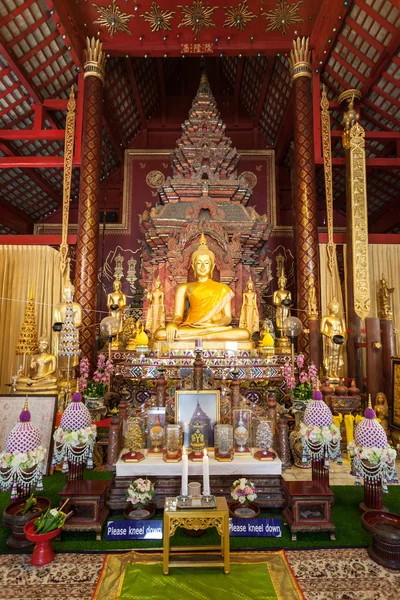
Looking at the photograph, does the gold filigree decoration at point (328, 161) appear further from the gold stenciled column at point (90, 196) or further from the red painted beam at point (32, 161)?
the red painted beam at point (32, 161)

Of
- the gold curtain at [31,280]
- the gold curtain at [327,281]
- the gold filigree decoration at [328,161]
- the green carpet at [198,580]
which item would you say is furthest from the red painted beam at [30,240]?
the green carpet at [198,580]

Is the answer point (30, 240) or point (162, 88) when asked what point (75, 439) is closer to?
point (30, 240)

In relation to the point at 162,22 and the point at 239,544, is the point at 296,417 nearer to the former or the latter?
the point at 239,544

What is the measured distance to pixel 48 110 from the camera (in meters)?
8.91

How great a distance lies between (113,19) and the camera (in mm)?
8039

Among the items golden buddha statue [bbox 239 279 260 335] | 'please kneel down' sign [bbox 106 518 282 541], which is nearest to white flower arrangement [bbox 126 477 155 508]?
'please kneel down' sign [bbox 106 518 282 541]

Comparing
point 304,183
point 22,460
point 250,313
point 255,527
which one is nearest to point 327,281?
point 250,313

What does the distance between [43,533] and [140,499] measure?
29.6 inches

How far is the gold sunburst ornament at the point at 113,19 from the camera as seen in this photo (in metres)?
7.92

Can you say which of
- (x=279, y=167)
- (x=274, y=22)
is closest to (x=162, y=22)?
(x=274, y=22)

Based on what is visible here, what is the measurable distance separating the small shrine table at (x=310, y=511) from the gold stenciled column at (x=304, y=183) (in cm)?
435

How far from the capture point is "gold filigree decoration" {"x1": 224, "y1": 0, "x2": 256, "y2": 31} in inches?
315

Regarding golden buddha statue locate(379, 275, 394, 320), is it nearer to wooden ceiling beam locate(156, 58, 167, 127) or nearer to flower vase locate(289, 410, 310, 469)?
flower vase locate(289, 410, 310, 469)

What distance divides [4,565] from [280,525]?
194 cm
